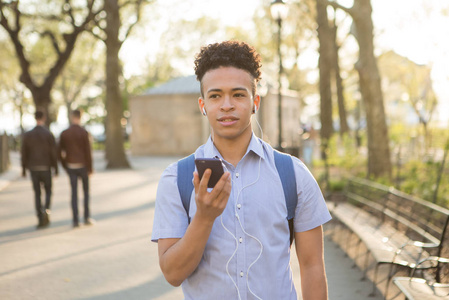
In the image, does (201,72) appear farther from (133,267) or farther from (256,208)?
(133,267)

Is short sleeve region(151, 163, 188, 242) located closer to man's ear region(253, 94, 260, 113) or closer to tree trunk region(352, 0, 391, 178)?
man's ear region(253, 94, 260, 113)

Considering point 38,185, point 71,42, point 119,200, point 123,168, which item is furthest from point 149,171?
point 38,185

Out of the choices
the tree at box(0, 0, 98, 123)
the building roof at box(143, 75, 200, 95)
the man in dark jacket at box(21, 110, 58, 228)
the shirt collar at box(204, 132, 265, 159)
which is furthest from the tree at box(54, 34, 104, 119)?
the shirt collar at box(204, 132, 265, 159)

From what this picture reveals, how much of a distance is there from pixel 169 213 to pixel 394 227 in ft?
24.3

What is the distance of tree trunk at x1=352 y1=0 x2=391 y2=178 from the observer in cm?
1370

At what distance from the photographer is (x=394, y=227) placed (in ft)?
29.6

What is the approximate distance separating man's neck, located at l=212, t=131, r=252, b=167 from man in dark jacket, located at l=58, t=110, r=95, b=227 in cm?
822

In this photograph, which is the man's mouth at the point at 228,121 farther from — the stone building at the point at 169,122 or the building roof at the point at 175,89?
the building roof at the point at 175,89

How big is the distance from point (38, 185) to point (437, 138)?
8814 millimetres

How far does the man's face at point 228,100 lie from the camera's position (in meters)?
2.37

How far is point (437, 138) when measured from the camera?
1277 cm

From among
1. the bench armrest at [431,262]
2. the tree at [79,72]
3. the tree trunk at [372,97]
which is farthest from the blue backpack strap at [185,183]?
the tree at [79,72]

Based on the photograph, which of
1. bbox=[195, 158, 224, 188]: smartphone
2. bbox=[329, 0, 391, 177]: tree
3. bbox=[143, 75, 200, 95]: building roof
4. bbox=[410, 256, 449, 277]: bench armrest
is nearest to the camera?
bbox=[195, 158, 224, 188]: smartphone

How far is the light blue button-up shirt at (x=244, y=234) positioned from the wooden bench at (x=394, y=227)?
3.41 metres
